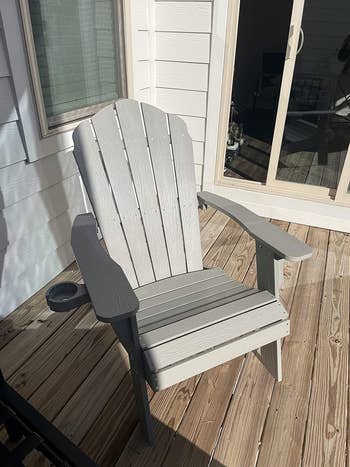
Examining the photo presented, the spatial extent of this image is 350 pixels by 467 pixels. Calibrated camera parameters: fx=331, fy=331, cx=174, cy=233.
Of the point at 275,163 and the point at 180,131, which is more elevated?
the point at 180,131

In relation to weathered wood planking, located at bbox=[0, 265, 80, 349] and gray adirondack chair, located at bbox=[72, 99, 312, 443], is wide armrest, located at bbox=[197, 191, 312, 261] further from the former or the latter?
weathered wood planking, located at bbox=[0, 265, 80, 349]

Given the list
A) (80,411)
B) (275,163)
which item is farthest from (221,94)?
(80,411)

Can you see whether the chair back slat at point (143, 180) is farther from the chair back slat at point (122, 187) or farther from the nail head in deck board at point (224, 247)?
the nail head in deck board at point (224, 247)

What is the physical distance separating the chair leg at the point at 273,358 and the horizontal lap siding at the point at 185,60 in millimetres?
1746

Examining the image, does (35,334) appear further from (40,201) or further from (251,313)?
(251,313)

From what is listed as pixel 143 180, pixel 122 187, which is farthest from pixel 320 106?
pixel 122 187

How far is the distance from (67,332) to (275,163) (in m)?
1.92

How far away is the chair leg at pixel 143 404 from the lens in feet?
3.45

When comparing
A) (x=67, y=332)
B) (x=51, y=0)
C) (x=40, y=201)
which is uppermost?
(x=51, y=0)

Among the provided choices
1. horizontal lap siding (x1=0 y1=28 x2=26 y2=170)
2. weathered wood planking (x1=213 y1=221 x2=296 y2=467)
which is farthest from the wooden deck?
horizontal lap siding (x1=0 y1=28 x2=26 y2=170)

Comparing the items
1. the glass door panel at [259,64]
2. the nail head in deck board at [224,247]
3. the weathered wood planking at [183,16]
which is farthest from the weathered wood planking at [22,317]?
the glass door panel at [259,64]

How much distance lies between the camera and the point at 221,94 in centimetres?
246

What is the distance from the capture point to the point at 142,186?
1456 millimetres

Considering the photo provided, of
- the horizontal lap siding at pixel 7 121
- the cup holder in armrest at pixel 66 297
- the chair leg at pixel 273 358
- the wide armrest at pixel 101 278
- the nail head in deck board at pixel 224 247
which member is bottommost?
the nail head in deck board at pixel 224 247
